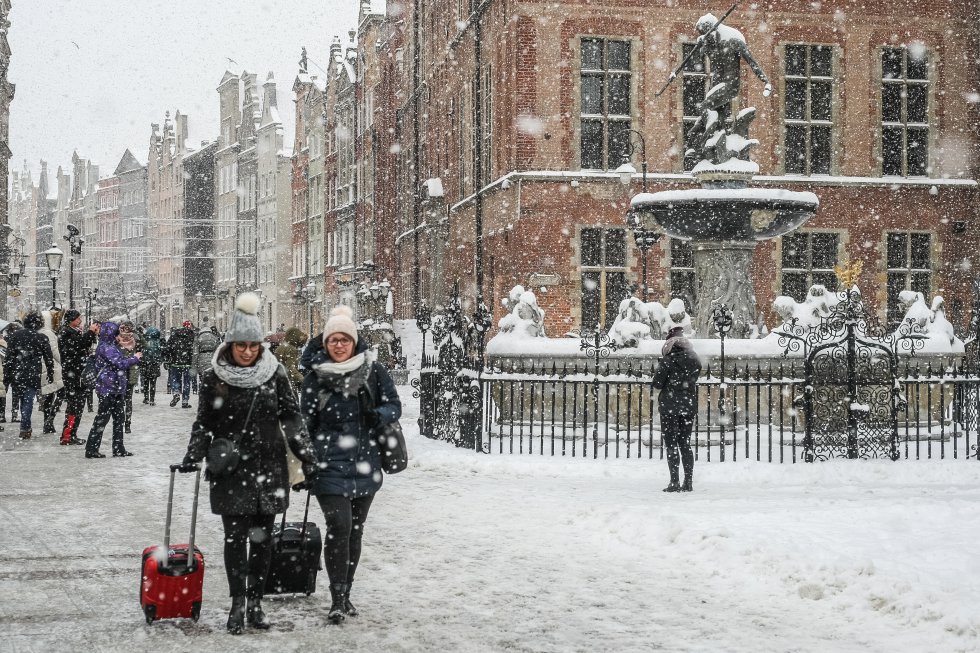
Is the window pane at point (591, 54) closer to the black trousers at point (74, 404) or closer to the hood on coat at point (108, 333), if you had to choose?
the black trousers at point (74, 404)

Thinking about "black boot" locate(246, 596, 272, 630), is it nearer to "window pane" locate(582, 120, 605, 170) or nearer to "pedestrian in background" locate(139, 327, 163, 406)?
"pedestrian in background" locate(139, 327, 163, 406)

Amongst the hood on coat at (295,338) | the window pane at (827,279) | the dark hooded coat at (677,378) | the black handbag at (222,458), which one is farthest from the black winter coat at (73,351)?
the window pane at (827,279)

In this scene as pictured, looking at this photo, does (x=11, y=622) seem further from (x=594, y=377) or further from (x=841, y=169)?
(x=841, y=169)

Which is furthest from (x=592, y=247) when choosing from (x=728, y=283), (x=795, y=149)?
(x=728, y=283)

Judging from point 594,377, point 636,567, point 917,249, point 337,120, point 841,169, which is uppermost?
point 337,120

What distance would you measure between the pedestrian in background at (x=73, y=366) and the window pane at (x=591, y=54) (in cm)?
1372

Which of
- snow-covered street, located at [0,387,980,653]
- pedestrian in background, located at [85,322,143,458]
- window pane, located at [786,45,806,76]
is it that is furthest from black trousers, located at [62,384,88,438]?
window pane, located at [786,45,806,76]

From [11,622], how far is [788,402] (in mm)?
11559

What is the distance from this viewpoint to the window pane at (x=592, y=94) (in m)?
Result: 27.4

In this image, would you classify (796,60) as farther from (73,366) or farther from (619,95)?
(73,366)

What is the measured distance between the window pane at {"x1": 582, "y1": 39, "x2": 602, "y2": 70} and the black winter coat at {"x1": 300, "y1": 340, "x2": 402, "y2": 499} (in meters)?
21.4

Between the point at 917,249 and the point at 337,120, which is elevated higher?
→ the point at 337,120

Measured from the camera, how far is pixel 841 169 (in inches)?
1125

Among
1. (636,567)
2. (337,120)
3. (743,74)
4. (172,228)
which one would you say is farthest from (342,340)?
(172,228)
